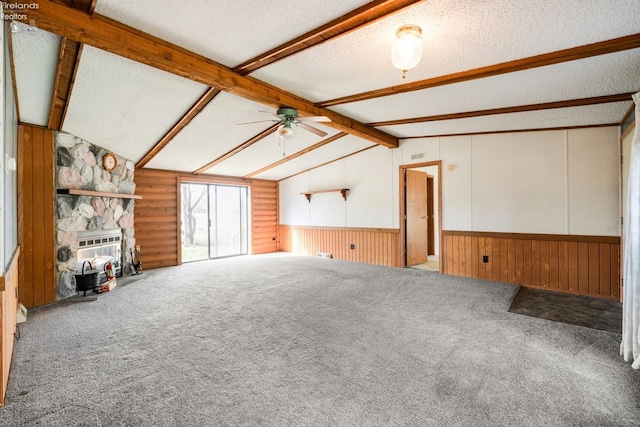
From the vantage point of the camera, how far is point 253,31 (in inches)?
93.6

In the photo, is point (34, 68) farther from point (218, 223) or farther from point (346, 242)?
point (346, 242)

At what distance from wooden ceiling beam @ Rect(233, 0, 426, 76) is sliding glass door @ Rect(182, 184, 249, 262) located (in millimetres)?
5632

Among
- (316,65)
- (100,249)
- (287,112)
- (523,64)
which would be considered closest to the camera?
(523,64)

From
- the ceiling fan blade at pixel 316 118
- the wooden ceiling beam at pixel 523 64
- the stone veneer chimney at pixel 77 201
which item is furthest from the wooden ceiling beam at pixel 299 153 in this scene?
the stone veneer chimney at pixel 77 201

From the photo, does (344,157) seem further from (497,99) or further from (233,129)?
(497,99)

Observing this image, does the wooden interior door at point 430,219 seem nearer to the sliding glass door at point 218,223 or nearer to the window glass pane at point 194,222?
the sliding glass door at point 218,223

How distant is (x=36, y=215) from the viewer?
156 inches

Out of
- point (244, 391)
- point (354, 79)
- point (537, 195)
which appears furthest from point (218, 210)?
point (537, 195)

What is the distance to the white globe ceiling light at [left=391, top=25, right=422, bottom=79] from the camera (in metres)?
2.18

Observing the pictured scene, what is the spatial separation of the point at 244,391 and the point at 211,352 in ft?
2.29

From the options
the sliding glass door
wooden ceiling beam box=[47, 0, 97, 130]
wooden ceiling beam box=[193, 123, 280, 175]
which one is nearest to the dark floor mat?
wooden ceiling beam box=[193, 123, 280, 175]

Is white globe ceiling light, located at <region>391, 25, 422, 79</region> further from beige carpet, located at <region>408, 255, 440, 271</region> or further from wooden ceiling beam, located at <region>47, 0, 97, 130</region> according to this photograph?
beige carpet, located at <region>408, 255, 440, 271</region>

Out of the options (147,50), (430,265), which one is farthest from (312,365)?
(430,265)

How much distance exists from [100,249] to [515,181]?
7.02m
